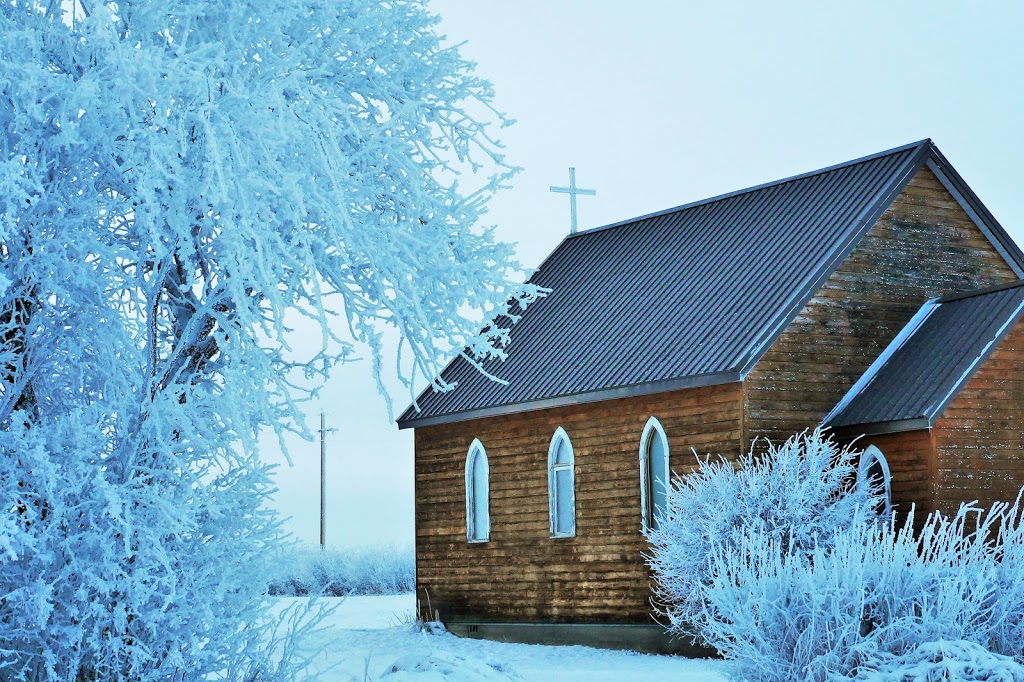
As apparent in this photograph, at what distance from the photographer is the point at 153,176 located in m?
9.92

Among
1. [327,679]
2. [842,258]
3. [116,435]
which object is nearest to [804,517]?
[842,258]

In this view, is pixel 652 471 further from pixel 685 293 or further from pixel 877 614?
pixel 877 614

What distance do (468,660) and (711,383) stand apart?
6102 millimetres

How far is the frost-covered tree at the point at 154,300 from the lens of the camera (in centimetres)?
988

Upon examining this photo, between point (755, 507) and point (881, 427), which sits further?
point (881, 427)

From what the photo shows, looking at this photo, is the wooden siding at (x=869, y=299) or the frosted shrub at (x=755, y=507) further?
the wooden siding at (x=869, y=299)

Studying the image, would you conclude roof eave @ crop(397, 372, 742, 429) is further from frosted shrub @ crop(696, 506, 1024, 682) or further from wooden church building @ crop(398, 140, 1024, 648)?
frosted shrub @ crop(696, 506, 1024, 682)

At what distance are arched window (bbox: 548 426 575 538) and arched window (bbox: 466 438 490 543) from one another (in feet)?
5.82

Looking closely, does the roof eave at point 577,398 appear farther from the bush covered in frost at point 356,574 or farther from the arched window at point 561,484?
the bush covered in frost at point 356,574

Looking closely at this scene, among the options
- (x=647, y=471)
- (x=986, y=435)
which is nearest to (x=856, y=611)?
(x=986, y=435)

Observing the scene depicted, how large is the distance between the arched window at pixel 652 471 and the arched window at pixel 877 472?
300 centimetres

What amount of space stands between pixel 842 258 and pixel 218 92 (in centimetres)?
1242

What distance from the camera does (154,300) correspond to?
34.5 feet

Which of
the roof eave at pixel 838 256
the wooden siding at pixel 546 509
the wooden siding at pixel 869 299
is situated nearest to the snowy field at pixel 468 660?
the wooden siding at pixel 546 509
